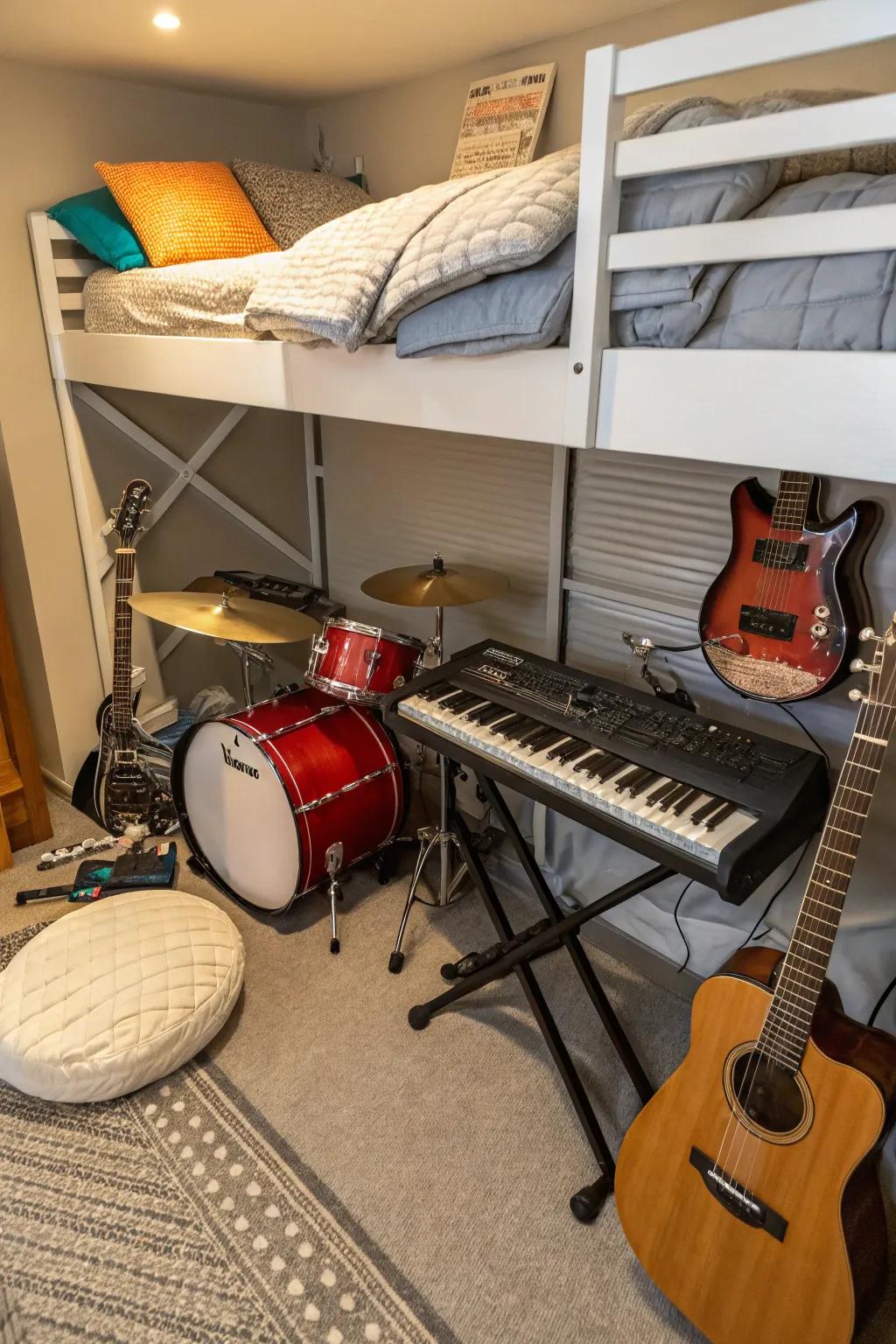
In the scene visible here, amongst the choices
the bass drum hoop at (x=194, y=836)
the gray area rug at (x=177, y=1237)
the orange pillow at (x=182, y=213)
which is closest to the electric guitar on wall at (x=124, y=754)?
the bass drum hoop at (x=194, y=836)

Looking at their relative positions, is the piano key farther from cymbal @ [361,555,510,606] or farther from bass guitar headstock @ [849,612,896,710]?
bass guitar headstock @ [849,612,896,710]

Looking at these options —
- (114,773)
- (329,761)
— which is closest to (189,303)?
(329,761)

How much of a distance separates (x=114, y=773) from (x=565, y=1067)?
1739 millimetres

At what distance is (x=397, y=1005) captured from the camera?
2105mm

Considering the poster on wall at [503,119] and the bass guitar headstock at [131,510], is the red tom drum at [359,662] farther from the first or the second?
the poster on wall at [503,119]

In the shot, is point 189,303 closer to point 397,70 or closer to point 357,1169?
point 397,70

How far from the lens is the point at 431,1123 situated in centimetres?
180

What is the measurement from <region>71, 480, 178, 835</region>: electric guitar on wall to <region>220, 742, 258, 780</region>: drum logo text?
Result: 59 centimetres

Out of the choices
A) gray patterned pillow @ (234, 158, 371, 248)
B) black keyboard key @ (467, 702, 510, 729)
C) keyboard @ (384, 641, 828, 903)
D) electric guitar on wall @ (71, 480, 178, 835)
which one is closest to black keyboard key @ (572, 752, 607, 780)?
keyboard @ (384, 641, 828, 903)

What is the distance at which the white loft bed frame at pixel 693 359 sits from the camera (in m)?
0.96

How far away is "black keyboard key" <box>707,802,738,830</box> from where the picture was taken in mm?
1429

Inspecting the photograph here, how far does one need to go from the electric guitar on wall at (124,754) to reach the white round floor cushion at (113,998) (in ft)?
2.22

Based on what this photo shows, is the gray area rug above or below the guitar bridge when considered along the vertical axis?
below

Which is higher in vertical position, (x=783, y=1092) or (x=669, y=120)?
(x=669, y=120)
